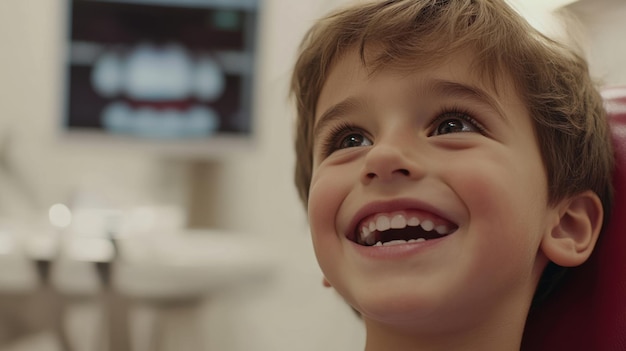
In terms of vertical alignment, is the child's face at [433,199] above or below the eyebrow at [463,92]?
below

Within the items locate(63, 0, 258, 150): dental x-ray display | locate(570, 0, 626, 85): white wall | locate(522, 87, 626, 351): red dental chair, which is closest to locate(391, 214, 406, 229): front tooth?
locate(522, 87, 626, 351): red dental chair

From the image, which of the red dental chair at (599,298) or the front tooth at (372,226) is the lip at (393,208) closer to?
the front tooth at (372,226)

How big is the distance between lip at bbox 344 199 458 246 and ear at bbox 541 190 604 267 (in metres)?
0.16

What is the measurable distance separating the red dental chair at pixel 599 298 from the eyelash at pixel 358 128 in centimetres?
22

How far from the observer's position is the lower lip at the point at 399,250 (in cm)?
88

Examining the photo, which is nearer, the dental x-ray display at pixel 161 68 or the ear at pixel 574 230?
the ear at pixel 574 230

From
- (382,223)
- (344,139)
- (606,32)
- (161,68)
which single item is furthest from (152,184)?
(382,223)

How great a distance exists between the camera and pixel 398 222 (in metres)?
0.91

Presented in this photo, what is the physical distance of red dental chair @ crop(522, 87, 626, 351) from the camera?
0.96 m

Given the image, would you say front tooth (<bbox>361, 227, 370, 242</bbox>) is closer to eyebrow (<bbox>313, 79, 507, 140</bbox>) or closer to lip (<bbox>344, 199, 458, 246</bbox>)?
lip (<bbox>344, 199, 458, 246</bbox>)

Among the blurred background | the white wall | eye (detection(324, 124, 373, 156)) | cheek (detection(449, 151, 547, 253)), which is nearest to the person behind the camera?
cheek (detection(449, 151, 547, 253))

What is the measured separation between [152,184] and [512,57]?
1924 millimetres

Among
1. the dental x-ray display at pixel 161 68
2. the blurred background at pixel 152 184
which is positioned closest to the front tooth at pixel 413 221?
the blurred background at pixel 152 184

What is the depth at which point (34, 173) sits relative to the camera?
2.64m
